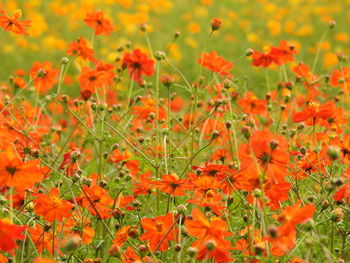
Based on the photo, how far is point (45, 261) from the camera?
942 mm

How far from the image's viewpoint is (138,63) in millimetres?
2174

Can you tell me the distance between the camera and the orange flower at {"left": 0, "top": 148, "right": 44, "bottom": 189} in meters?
1.20

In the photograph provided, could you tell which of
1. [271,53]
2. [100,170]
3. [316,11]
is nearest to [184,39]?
[316,11]

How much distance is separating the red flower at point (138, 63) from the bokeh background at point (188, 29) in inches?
104

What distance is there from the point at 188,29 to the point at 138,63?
4.13m

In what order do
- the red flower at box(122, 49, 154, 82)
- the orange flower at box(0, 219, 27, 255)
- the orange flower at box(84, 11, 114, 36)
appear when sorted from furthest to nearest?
the orange flower at box(84, 11, 114, 36) < the red flower at box(122, 49, 154, 82) < the orange flower at box(0, 219, 27, 255)

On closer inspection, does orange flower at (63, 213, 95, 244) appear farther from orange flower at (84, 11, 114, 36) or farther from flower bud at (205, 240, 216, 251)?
orange flower at (84, 11, 114, 36)

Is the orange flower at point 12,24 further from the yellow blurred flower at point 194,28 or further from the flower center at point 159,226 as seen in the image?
the yellow blurred flower at point 194,28

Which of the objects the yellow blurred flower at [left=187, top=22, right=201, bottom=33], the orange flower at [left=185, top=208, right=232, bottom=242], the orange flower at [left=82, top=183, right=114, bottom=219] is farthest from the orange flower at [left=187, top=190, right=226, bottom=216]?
the yellow blurred flower at [left=187, top=22, right=201, bottom=33]

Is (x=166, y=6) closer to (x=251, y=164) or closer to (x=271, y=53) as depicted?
(x=271, y=53)

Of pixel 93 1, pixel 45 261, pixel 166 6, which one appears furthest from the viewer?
pixel 166 6

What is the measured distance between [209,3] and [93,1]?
1362 mm

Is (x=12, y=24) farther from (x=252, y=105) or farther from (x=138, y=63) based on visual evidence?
(x=252, y=105)

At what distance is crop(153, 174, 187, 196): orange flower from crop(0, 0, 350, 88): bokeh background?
346cm
